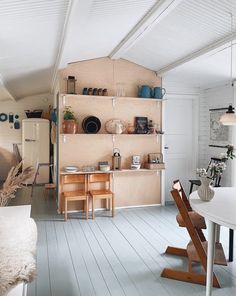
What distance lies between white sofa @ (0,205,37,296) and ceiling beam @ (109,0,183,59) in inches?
96.6

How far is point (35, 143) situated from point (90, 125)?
3.04 metres

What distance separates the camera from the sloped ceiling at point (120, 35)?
105 inches

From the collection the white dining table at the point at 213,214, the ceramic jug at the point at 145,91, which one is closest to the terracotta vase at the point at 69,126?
the ceramic jug at the point at 145,91

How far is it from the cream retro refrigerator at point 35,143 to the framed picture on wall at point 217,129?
164 inches

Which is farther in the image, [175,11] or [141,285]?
[175,11]

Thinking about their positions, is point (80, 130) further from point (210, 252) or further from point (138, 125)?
point (210, 252)

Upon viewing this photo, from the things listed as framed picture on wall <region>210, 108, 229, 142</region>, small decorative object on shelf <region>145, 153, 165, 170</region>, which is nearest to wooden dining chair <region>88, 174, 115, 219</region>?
small decorative object on shelf <region>145, 153, 165, 170</region>

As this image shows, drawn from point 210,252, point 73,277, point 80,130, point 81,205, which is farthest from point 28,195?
point 210,252

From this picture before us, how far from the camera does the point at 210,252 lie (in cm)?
228

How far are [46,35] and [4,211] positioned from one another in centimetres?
208

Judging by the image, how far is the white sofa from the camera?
5.63 feet

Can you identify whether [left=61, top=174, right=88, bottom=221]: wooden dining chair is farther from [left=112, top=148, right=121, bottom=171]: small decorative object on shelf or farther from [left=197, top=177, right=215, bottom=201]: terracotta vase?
[left=197, top=177, right=215, bottom=201]: terracotta vase

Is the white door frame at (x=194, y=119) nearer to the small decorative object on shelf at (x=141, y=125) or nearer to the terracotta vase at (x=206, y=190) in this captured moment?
the small decorative object on shelf at (x=141, y=125)

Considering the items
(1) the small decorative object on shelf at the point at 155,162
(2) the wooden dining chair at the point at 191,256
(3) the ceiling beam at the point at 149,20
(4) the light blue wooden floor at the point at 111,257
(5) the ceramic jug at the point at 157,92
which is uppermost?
(3) the ceiling beam at the point at 149,20
